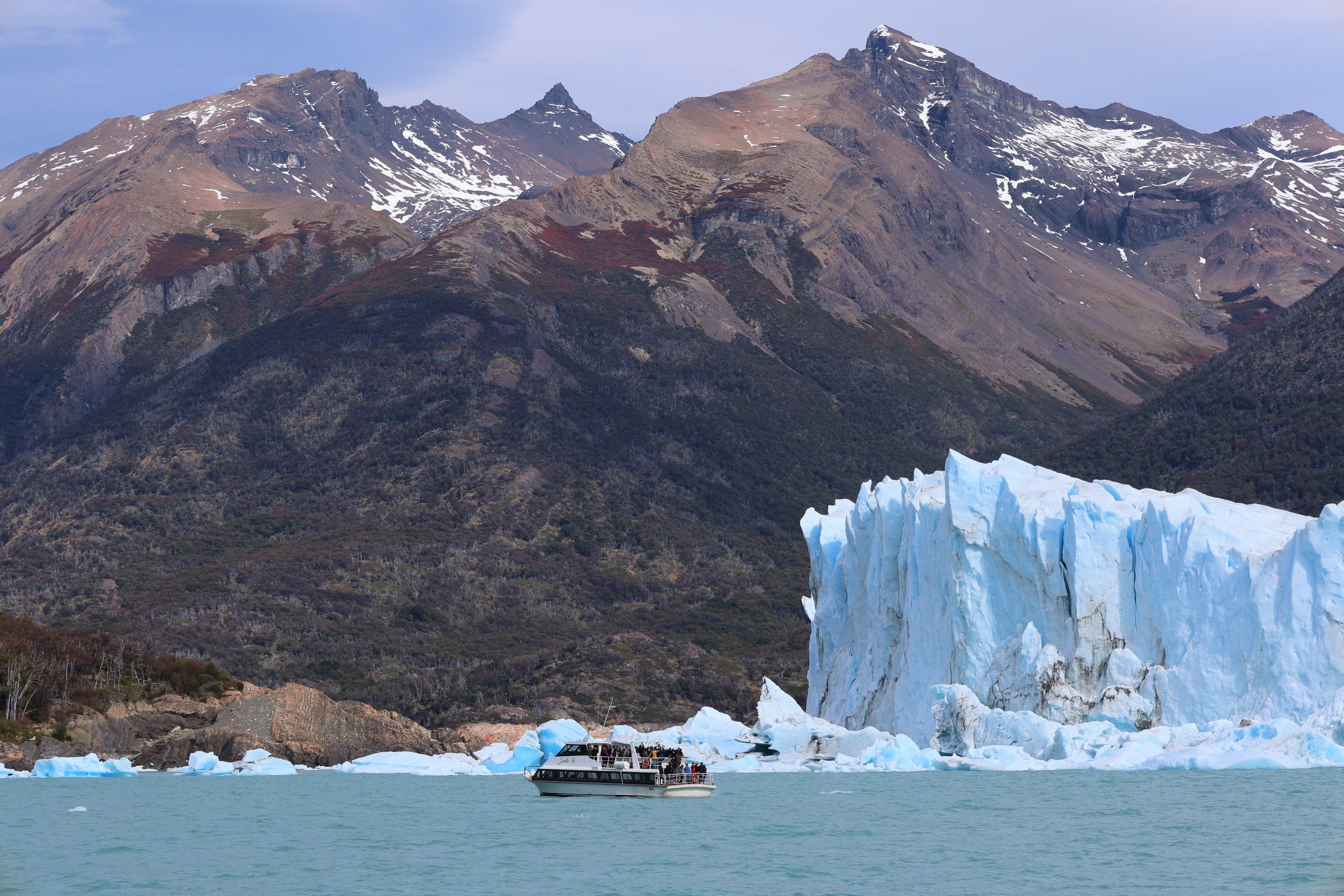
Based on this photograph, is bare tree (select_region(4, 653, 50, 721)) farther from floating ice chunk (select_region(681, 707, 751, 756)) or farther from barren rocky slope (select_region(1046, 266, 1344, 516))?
barren rocky slope (select_region(1046, 266, 1344, 516))

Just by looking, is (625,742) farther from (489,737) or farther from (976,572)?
(489,737)

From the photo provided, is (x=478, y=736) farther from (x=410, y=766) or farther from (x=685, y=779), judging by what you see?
(x=685, y=779)

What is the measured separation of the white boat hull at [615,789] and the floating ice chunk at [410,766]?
78.3 feet

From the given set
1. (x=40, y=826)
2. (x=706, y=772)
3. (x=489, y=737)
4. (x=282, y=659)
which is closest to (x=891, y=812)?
(x=706, y=772)

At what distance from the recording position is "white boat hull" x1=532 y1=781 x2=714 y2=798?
239 ft

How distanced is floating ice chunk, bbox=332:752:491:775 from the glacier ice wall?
2804cm

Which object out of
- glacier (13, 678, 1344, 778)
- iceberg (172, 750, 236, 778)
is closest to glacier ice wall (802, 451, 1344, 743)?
glacier (13, 678, 1344, 778)

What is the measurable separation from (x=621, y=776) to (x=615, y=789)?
100 centimetres

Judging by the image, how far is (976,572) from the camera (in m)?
76.2

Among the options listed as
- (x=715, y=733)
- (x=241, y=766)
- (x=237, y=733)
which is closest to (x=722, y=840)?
(x=715, y=733)

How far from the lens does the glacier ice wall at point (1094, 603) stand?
66500 millimetres

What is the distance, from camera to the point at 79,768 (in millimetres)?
88062

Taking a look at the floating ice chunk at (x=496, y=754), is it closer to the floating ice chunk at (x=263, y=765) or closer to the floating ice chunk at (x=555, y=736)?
the floating ice chunk at (x=263, y=765)

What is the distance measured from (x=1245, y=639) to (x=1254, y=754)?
8.55 meters
